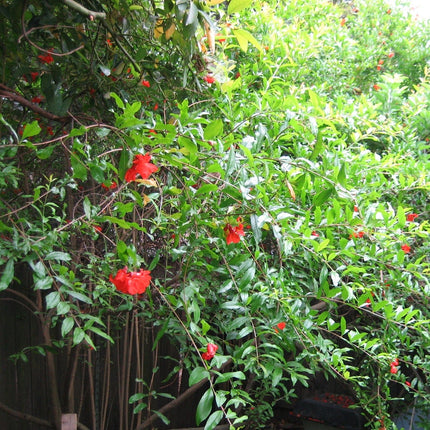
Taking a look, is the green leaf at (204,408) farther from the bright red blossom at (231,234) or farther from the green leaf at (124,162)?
the green leaf at (124,162)

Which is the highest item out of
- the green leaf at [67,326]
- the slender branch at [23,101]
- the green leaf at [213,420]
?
the slender branch at [23,101]

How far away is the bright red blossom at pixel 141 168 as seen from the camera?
1158 millimetres

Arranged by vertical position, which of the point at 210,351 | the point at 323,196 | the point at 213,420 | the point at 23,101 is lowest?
the point at 213,420

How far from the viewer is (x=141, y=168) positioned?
1.16 metres

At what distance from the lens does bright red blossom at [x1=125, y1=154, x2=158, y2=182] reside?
1.16m

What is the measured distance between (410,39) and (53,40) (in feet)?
10.2

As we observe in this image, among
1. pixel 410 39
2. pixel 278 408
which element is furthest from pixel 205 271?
pixel 410 39

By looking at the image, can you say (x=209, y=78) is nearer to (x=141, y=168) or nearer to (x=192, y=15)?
(x=192, y=15)

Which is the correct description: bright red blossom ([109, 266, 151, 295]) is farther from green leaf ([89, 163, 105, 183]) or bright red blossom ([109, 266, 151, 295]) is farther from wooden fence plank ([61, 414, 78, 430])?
wooden fence plank ([61, 414, 78, 430])

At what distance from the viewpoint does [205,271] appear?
62.5 inches

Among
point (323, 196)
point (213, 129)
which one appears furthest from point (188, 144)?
point (323, 196)

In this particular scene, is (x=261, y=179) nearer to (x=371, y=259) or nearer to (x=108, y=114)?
(x=371, y=259)

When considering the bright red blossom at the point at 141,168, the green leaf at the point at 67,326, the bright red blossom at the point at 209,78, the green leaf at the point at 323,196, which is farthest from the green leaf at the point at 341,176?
the bright red blossom at the point at 209,78

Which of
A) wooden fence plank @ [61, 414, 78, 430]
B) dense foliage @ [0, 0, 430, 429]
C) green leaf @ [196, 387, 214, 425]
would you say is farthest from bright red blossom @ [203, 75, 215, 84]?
wooden fence plank @ [61, 414, 78, 430]
